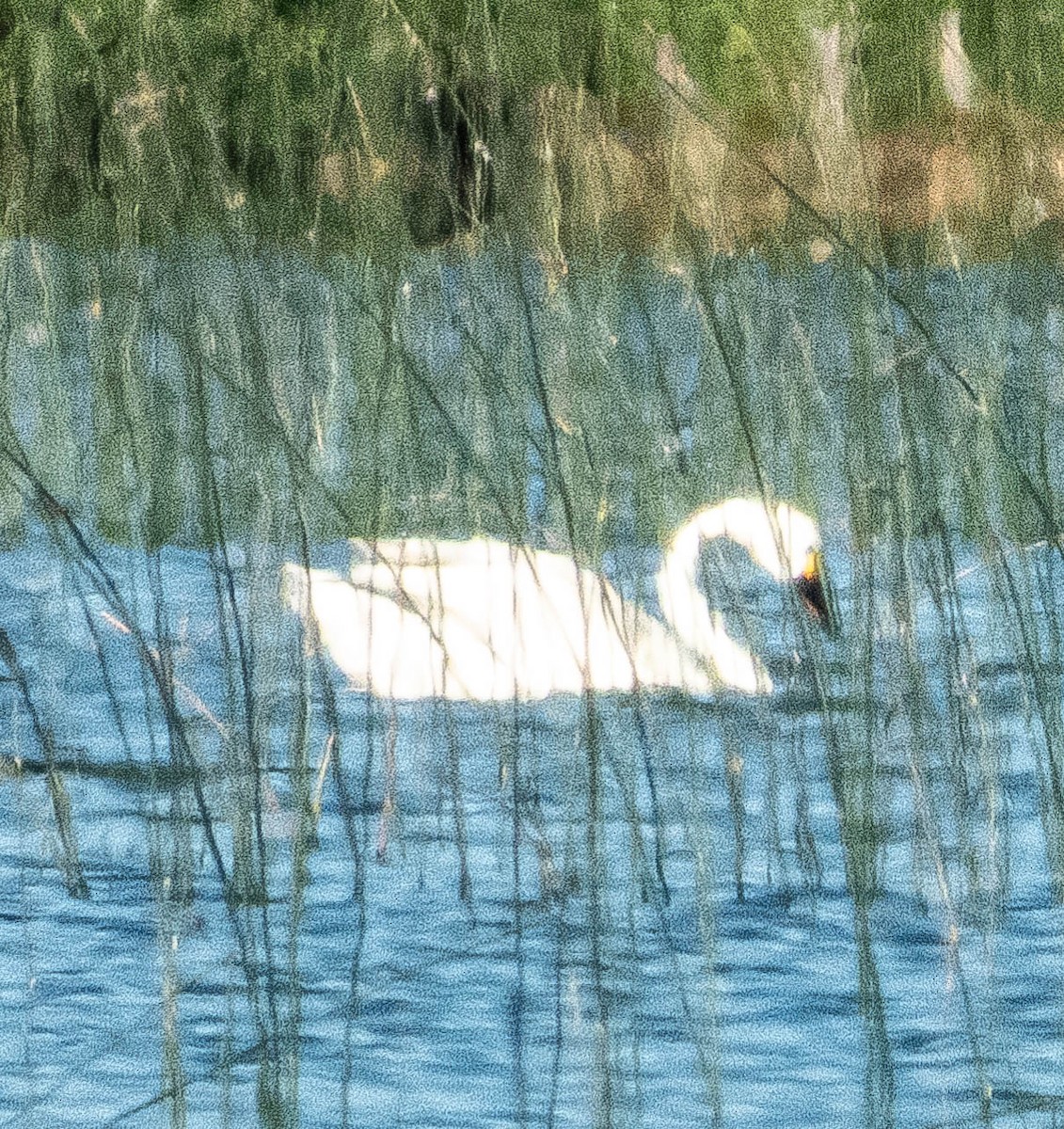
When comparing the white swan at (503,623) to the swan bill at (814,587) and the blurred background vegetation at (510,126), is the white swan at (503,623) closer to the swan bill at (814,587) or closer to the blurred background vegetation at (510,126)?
the swan bill at (814,587)

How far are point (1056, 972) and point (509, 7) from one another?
1.06 meters

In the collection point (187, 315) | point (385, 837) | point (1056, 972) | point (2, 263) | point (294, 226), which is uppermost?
point (2, 263)

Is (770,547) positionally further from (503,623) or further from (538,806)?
(538,806)

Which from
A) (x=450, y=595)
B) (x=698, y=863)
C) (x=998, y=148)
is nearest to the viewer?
(x=698, y=863)

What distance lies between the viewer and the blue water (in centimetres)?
158

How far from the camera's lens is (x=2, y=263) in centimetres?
215

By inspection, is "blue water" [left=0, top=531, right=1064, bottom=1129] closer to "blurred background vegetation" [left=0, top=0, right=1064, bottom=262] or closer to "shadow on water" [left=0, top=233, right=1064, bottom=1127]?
"shadow on water" [left=0, top=233, right=1064, bottom=1127]

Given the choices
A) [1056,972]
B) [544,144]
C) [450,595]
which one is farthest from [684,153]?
[450,595]

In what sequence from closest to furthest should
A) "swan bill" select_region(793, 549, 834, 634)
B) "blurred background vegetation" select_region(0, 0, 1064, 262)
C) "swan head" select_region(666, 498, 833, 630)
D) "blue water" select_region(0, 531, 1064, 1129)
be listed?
"blue water" select_region(0, 531, 1064, 1129), "blurred background vegetation" select_region(0, 0, 1064, 262), "swan head" select_region(666, 498, 833, 630), "swan bill" select_region(793, 549, 834, 634)

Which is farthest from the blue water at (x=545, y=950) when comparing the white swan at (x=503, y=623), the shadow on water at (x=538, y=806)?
the white swan at (x=503, y=623)

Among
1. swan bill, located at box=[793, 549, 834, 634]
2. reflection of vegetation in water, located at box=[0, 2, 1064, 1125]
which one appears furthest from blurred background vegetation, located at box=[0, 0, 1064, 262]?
swan bill, located at box=[793, 549, 834, 634]

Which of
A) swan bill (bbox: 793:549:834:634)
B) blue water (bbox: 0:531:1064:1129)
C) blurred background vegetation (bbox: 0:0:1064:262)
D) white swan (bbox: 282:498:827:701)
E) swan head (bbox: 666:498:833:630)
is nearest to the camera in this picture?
blue water (bbox: 0:531:1064:1129)

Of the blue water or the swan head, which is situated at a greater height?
the swan head

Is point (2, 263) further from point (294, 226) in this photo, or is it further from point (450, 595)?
point (450, 595)
